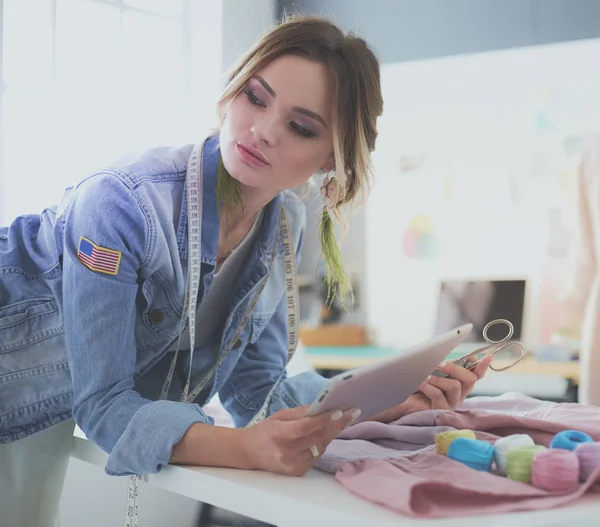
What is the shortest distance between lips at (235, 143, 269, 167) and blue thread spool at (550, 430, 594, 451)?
689 mm

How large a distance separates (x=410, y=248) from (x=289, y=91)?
313 centimetres

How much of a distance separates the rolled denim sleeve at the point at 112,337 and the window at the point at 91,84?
5.91ft

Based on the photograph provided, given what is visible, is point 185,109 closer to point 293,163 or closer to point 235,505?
point 293,163

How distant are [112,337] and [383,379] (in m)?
0.46

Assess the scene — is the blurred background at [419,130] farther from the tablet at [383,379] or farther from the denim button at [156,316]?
the tablet at [383,379]

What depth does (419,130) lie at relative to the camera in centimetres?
455

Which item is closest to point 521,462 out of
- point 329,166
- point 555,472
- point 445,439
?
point 555,472

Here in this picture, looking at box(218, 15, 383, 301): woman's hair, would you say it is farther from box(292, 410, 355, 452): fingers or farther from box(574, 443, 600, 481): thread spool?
box(574, 443, 600, 481): thread spool

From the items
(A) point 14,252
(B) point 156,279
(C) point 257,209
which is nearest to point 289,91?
(C) point 257,209

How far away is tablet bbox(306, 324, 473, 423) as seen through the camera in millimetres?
938

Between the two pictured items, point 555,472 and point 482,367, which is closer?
point 555,472

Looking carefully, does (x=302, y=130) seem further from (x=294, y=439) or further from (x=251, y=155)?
(x=294, y=439)

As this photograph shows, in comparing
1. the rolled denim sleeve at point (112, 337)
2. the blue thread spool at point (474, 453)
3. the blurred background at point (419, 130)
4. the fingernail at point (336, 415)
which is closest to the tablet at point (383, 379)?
the fingernail at point (336, 415)

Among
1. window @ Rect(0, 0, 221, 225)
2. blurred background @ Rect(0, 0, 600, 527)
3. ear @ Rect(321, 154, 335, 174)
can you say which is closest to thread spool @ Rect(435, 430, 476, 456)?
ear @ Rect(321, 154, 335, 174)
